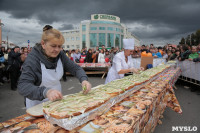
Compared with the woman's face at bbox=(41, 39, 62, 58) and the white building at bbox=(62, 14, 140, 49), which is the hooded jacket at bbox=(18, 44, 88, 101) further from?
Answer: the white building at bbox=(62, 14, 140, 49)

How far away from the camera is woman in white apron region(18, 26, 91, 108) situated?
1.20m

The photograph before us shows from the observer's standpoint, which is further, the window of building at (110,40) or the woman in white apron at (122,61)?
the window of building at (110,40)

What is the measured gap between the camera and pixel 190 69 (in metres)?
6.15

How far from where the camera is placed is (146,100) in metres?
1.65

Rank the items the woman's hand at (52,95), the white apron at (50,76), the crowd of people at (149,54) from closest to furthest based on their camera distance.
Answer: the woman's hand at (52,95) → the white apron at (50,76) → the crowd of people at (149,54)

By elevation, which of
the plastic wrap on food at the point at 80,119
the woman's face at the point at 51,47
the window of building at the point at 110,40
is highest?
the window of building at the point at 110,40

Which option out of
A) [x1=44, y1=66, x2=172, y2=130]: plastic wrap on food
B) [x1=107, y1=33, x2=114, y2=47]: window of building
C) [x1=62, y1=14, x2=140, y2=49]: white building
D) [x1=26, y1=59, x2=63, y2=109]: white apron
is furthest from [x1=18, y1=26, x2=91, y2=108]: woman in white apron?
[x1=107, y1=33, x2=114, y2=47]: window of building

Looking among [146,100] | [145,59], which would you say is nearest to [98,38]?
[145,59]

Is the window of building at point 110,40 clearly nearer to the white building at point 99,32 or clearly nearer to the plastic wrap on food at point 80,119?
the white building at point 99,32

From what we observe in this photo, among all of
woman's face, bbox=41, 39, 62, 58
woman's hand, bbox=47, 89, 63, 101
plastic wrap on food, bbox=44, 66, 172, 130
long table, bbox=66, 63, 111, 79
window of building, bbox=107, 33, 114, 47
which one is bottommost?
long table, bbox=66, 63, 111, 79

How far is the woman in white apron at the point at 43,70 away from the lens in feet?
3.92

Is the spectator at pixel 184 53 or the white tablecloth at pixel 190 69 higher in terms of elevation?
the spectator at pixel 184 53

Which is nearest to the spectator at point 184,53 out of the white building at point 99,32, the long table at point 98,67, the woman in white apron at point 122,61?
the long table at point 98,67

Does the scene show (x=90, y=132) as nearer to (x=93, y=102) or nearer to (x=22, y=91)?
(x=93, y=102)
